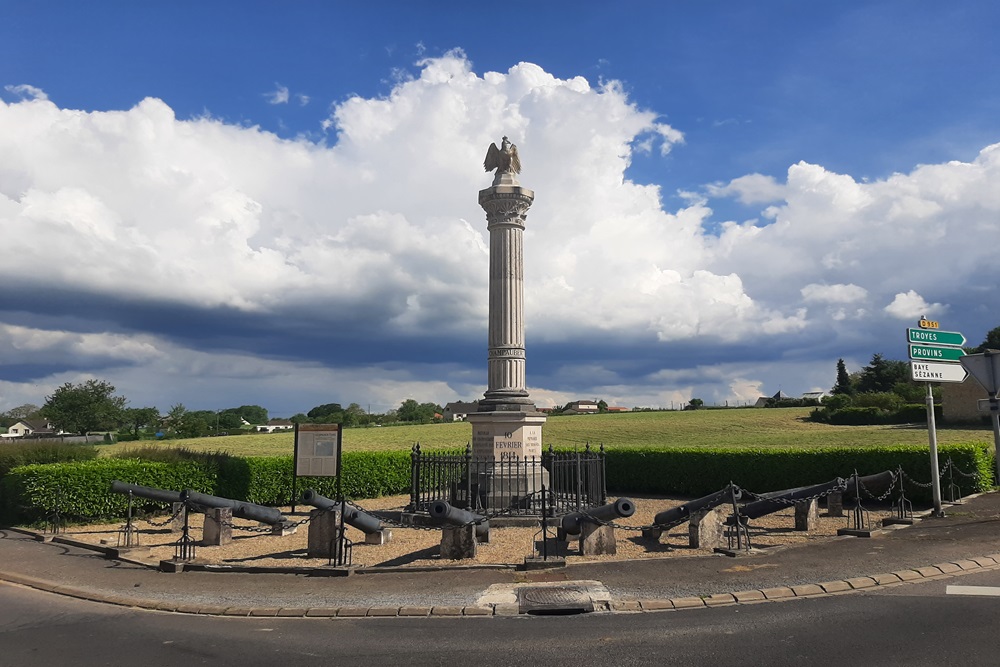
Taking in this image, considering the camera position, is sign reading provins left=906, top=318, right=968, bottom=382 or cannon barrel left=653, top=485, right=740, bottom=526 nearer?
cannon barrel left=653, top=485, right=740, bottom=526

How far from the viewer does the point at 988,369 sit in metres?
13.5

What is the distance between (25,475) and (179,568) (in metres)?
9.05

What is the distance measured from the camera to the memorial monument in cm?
1745

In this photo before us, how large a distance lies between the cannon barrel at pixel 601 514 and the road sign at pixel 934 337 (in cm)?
762

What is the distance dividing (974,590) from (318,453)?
15172 millimetres

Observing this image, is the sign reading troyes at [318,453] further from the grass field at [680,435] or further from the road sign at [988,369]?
the grass field at [680,435]

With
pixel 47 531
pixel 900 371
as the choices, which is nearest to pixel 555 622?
pixel 47 531

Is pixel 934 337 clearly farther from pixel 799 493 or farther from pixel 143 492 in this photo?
pixel 143 492

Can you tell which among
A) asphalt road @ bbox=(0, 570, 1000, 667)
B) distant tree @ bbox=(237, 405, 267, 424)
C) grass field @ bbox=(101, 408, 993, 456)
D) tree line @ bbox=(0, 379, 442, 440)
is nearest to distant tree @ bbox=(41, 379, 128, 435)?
tree line @ bbox=(0, 379, 442, 440)

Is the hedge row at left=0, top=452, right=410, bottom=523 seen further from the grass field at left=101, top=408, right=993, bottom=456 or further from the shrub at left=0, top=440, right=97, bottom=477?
the grass field at left=101, top=408, right=993, bottom=456

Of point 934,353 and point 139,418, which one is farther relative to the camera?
point 139,418

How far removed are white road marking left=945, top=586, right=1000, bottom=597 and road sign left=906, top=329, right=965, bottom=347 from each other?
6.89 metres

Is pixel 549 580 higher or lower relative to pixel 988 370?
lower

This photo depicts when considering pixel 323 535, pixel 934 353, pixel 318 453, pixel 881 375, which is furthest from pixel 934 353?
pixel 881 375
